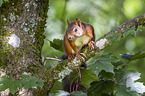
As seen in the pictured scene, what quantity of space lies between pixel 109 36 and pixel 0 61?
87 cm

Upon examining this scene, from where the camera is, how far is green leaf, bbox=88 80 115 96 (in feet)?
4.75

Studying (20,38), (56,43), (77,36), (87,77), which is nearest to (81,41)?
(77,36)

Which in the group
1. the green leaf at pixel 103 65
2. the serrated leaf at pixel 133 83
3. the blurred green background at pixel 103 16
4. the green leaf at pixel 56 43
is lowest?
the serrated leaf at pixel 133 83

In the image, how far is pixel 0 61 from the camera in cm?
134

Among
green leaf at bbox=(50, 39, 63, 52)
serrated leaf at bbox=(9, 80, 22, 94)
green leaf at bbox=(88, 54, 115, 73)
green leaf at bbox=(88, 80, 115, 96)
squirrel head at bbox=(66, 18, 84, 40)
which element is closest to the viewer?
serrated leaf at bbox=(9, 80, 22, 94)

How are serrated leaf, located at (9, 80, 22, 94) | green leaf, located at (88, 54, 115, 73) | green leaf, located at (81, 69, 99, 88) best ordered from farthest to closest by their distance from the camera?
green leaf, located at (81, 69, 99, 88)
green leaf, located at (88, 54, 115, 73)
serrated leaf, located at (9, 80, 22, 94)

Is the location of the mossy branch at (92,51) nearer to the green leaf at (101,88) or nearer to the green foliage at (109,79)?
the green foliage at (109,79)

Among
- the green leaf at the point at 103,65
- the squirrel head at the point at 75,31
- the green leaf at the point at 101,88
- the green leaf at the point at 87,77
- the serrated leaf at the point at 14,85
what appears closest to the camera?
the serrated leaf at the point at 14,85

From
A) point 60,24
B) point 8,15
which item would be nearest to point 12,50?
point 8,15

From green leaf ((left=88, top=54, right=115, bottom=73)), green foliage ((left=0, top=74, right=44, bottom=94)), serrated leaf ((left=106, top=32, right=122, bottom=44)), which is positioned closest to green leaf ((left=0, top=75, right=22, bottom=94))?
green foliage ((left=0, top=74, right=44, bottom=94))

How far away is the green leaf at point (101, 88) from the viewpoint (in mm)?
1448

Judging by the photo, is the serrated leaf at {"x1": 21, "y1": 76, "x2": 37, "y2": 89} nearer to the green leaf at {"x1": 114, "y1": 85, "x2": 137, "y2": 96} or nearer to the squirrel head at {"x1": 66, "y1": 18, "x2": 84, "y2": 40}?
the green leaf at {"x1": 114, "y1": 85, "x2": 137, "y2": 96}

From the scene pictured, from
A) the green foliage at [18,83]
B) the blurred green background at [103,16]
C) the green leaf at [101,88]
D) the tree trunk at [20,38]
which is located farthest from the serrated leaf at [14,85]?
the blurred green background at [103,16]

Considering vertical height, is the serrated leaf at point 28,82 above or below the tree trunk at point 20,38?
below
